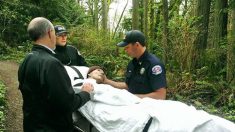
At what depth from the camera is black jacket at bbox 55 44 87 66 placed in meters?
5.98

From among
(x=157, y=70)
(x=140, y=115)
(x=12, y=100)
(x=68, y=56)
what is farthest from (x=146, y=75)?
(x=12, y=100)

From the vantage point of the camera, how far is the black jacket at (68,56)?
598 cm

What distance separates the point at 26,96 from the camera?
381 cm

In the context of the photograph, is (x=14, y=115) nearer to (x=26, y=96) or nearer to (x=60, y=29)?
(x=60, y=29)

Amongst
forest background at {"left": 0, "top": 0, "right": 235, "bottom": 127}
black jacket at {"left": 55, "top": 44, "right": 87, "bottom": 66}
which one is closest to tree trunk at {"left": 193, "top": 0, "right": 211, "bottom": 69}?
forest background at {"left": 0, "top": 0, "right": 235, "bottom": 127}

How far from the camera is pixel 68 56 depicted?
6.07 metres

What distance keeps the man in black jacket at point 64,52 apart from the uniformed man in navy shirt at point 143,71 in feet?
4.47

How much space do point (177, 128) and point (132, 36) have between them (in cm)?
176

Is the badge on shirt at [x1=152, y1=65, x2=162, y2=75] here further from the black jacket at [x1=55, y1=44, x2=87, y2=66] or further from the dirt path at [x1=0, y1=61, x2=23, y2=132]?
the dirt path at [x1=0, y1=61, x2=23, y2=132]

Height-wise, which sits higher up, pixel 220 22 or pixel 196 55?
pixel 220 22

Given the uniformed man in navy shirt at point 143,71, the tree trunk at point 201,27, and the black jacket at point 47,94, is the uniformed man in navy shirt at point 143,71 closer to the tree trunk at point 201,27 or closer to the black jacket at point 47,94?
the black jacket at point 47,94

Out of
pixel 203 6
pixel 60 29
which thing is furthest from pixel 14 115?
pixel 203 6

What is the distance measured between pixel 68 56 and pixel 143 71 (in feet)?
5.71

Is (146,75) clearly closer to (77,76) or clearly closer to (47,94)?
(77,76)
